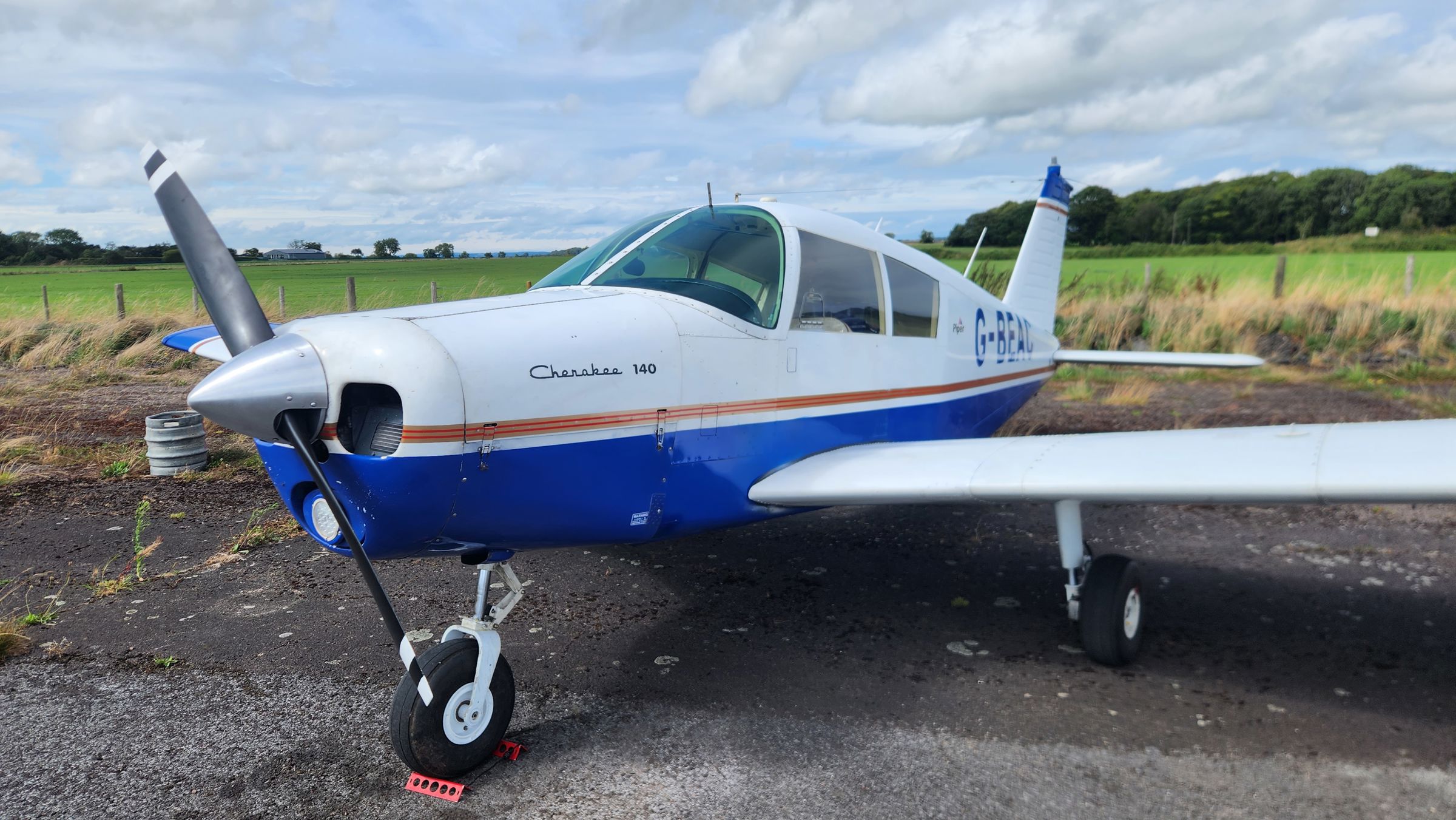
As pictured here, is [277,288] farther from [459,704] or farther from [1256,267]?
[1256,267]

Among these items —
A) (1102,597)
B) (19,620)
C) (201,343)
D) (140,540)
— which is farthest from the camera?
(201,343)

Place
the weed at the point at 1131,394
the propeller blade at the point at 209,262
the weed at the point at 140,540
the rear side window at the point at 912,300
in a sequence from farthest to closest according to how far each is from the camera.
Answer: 1. the weed at the point at 1131,394
2. the weed at the point at 140,540
3. the rear side window at the point at 912,300
4. the propeller blade at the point at 209,262

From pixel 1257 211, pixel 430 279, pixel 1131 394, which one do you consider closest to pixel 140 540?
pixel 1131 394

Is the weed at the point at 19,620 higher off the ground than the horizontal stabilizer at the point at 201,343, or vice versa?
the horizontal stabilizer at the point at 201,343

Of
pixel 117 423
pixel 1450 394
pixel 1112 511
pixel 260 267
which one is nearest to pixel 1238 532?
pixel 1112 511

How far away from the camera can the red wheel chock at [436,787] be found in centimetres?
291

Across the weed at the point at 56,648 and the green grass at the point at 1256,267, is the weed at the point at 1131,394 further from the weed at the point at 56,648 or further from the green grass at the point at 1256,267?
the weed at the point at 56,648

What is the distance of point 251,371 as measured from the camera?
8.34ft

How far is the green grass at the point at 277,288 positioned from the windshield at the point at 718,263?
64.6 inches

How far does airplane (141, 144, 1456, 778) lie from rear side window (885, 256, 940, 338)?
0.03m

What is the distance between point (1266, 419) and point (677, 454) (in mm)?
7964

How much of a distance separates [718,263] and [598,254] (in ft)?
1.82

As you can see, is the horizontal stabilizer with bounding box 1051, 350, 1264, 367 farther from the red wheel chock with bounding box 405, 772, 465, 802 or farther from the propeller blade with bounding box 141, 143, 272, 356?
the propeller blade with bounding box 141, 143, 272, 356

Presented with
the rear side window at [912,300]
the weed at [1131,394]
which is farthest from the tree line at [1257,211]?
the rear side window at [912,300]
